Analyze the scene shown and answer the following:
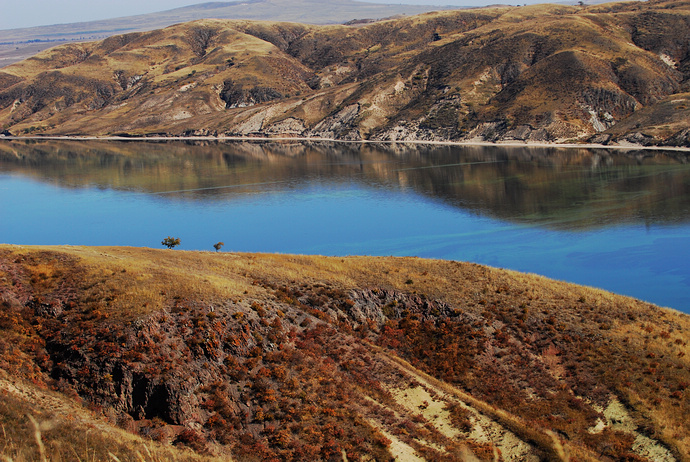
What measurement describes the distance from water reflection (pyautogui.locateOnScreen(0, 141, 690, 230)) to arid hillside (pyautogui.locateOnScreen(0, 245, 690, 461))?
5203 centimetres

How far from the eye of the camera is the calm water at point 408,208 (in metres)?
71.9

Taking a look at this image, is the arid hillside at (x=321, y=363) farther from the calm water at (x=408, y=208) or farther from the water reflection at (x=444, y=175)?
the water reflection at (x=444, y=175)

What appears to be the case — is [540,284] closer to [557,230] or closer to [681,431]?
[681,431]

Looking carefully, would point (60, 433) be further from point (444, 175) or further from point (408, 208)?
point (444, 175)

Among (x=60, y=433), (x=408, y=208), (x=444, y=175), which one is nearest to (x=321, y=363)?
(x=60, y=433)

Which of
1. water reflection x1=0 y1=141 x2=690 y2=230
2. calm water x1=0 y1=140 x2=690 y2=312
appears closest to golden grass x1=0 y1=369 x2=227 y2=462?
calm water x1=0 y1=140 x2=690 y2=312

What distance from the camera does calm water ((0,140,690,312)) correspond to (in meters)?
71.9

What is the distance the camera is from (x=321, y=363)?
28984mm

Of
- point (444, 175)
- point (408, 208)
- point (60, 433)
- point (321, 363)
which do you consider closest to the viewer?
point (60, 433)

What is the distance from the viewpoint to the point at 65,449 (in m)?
16.4

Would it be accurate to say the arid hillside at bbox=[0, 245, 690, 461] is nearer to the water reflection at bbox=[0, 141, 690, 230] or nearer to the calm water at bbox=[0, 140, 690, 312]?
the calm water at bbox=[0, 140, 690, 312]

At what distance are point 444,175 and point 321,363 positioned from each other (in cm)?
10722

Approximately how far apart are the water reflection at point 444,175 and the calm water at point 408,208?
1.65ft

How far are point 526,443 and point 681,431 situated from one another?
28.0ft
